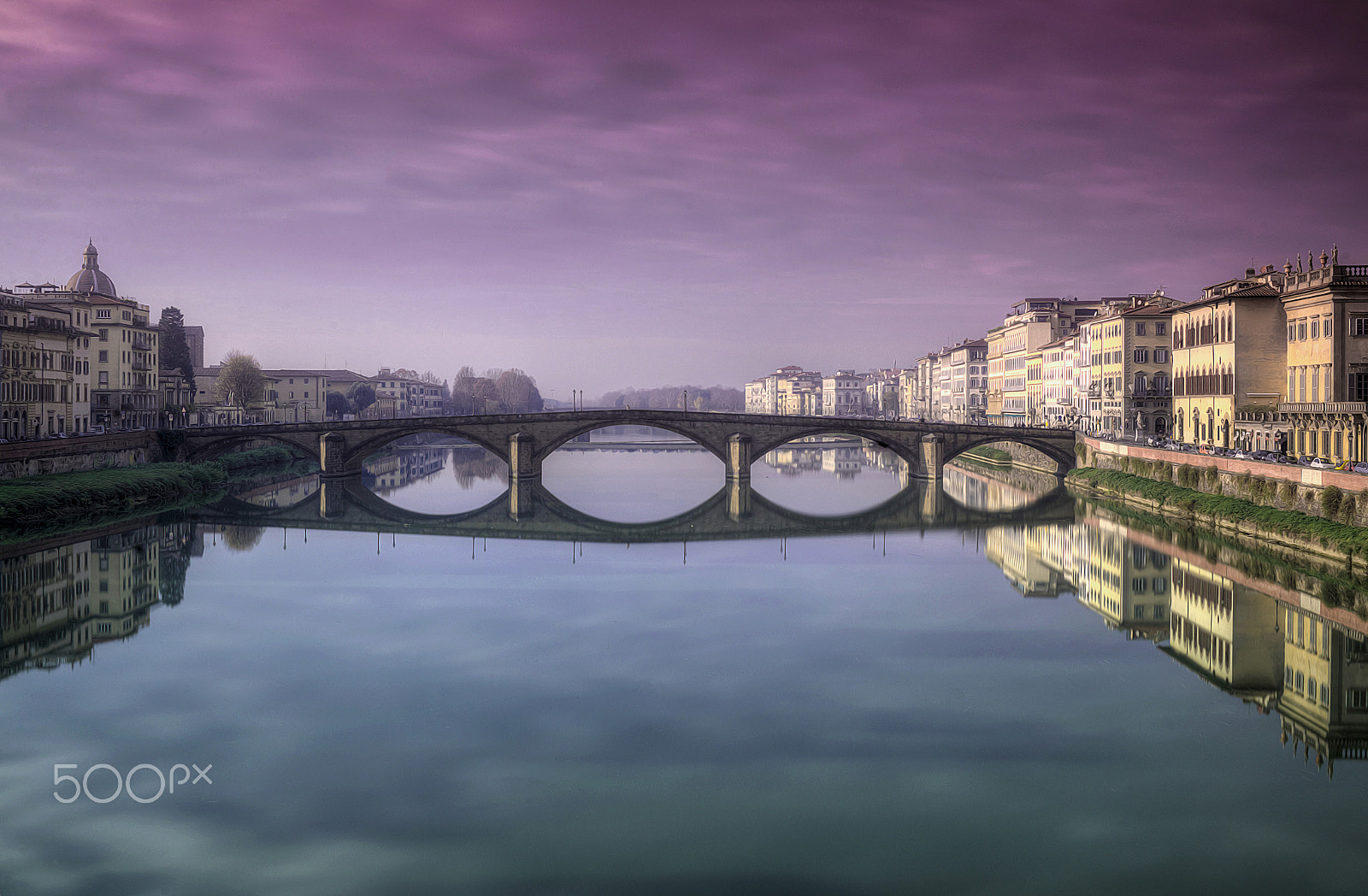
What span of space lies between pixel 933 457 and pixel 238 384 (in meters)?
64.6

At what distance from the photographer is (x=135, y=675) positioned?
19906mm

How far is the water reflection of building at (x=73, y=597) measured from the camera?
22.3m

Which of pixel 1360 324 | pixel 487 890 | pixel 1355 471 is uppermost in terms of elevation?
pixel 1360 324

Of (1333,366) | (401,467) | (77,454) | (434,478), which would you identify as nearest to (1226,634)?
(1333,366)

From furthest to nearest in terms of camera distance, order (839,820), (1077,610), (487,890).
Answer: (1077,610) → (839,820) → (487,890)

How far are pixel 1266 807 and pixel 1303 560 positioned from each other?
1942cm

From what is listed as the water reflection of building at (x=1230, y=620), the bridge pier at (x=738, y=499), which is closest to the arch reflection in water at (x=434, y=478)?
the bridge pier at (x=738, y=499)

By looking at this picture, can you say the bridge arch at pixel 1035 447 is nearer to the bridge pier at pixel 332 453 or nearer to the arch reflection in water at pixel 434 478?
the arch reflection in water at pixel 434 478

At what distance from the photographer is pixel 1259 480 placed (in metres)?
35.8

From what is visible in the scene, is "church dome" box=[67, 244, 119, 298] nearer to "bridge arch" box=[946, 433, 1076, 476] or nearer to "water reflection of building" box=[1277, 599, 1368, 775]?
"bridge arch" box=[946, 433, 1076, 476]

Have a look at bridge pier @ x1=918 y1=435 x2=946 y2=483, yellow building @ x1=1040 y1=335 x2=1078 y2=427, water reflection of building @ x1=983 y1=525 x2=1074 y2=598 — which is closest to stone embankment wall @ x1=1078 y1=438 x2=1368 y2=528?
water reflection of building @ x1=983 y1=525 x2=1074 y2=598

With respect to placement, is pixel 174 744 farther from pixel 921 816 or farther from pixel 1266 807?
pixel 1266 807

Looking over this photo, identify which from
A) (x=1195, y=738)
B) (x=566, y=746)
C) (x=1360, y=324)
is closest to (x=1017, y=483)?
(x=1360, y=324)

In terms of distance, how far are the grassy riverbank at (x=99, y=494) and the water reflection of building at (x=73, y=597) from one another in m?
3.42
